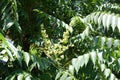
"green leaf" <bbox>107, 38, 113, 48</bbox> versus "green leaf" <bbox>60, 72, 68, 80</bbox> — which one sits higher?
"green leaf" <bbox>107, 38, 113, 48</bbox>

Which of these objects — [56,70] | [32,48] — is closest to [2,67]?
[56,70]

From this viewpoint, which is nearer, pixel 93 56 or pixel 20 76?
pixel 20 76

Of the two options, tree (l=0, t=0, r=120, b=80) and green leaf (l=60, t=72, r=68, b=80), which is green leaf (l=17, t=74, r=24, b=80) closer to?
tree (l=0, t=0, r=120, b=80)

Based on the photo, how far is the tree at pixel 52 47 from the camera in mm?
2650

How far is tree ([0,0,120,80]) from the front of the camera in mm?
2650

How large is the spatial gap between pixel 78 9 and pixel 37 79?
203 cm

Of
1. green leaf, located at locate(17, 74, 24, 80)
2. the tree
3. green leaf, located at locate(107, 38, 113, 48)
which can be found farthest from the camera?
green leaf, located at locate(107, 38, 113, 48)

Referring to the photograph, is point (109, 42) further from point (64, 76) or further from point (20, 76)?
point (20, 76)

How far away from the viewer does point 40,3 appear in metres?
3.49

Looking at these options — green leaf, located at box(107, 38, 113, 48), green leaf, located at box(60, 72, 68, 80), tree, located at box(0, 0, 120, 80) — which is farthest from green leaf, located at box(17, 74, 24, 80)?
green leaf, located at box(107, 38, 113, 48)

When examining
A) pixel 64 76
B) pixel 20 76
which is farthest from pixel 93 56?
pixel 20 76

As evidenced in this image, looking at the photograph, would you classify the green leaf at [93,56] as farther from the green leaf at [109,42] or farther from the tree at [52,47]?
the green leaf at [109,42]

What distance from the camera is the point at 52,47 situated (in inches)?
108

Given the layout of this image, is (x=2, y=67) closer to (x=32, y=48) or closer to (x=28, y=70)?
(x=28, y=70)
